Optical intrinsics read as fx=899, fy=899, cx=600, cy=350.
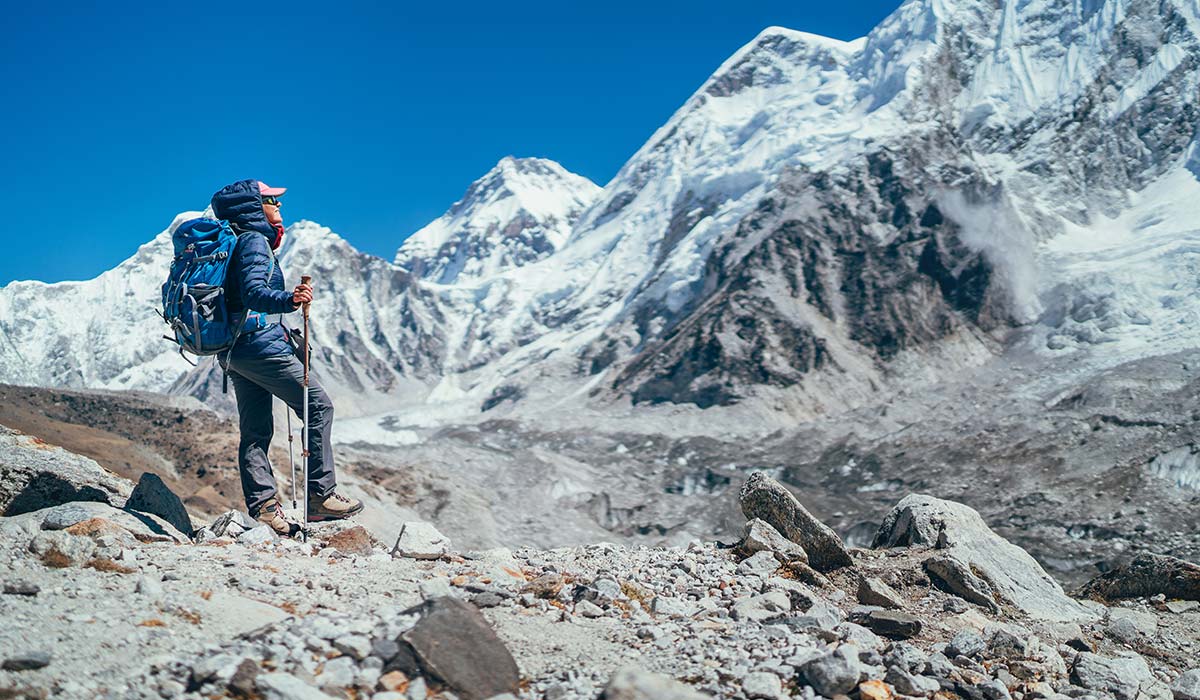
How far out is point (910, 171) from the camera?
102188mm

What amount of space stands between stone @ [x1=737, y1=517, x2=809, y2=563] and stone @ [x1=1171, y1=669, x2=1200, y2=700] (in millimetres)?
2717

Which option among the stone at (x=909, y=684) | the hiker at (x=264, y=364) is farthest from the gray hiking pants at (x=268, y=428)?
the stone at (x=909, y=684)

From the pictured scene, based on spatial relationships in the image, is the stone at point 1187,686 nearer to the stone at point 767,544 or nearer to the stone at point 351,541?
the stone at point 767,544

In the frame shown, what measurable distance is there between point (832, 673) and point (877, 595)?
2562 millimetres

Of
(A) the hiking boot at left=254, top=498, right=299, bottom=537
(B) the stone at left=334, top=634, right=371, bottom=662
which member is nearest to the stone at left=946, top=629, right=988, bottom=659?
(B) the stone at left=334, top=634, right=371, bottom=662

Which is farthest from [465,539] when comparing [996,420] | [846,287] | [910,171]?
[910,171]

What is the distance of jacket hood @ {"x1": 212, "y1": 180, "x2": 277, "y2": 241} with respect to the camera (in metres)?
6.86

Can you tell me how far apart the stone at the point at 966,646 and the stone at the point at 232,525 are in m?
4.98

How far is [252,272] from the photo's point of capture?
21.2 ft

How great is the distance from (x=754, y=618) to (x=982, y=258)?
310 feet

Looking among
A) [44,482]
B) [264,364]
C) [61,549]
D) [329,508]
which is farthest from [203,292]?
[61,549]

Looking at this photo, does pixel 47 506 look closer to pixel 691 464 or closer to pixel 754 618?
pixel 754 618

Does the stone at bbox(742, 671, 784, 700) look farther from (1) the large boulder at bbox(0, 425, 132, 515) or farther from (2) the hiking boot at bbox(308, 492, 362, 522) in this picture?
(1) the large boulder at bbox(0, 425, 132, 515)

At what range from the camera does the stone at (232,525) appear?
6.64 metres
